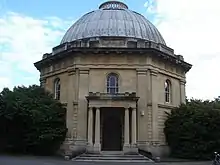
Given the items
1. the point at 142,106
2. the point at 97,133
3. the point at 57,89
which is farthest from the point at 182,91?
the point at 57,89

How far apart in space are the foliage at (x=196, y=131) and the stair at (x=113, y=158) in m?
4.88

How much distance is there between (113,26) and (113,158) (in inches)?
560

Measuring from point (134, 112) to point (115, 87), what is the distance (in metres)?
3.65

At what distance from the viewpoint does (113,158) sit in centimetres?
2330

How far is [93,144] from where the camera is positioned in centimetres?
2550

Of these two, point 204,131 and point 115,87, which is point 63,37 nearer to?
point 115,87

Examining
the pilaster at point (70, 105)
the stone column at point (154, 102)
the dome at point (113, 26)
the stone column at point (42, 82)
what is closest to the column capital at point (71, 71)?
the pilaster at point (70, 105)

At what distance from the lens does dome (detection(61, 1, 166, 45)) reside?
31750 mm

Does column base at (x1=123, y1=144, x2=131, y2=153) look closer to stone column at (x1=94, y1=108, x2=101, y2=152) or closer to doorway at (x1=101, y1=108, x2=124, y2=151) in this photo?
stone column at (x1=94, y1=108, x2=101, y2=152)

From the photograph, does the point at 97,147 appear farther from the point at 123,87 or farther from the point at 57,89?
the point at 57,89

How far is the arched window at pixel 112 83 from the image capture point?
2817cm

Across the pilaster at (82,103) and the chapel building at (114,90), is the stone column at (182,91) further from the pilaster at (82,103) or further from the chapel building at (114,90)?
the pilaster at (82,103)

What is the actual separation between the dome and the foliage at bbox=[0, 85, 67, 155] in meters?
7.35

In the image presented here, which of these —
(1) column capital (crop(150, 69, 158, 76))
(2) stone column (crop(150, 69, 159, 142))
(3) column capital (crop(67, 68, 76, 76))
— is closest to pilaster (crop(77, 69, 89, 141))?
(3) column capital (crop(67, 68, 76, 76))
